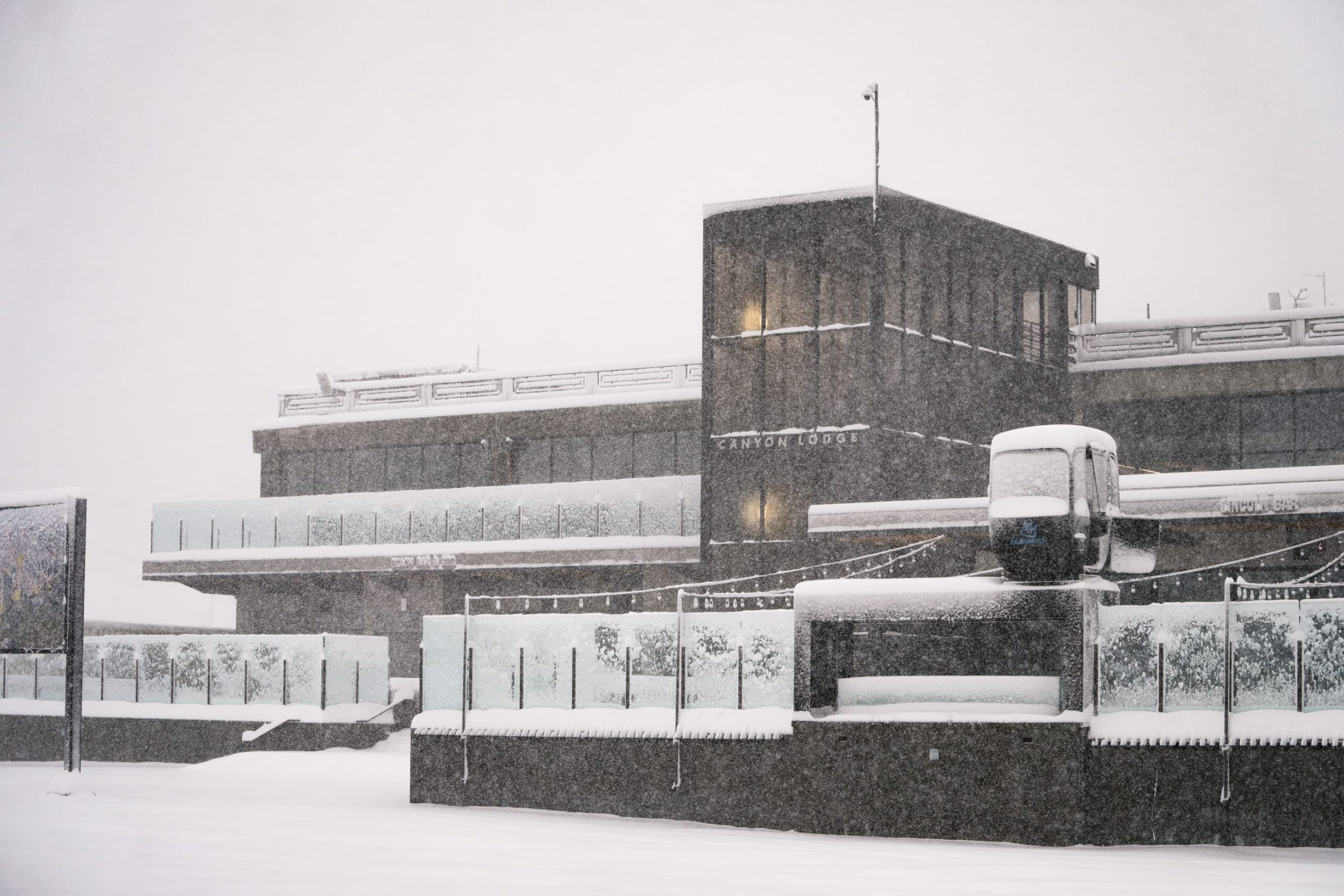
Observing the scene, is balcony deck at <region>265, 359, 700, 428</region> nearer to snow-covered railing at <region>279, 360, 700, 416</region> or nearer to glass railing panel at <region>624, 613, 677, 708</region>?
snow-covered railing at <region>279, 360, 700, 416</region>

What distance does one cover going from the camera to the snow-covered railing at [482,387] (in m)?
43.8

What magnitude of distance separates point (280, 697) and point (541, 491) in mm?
8704

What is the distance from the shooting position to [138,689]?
38.6 meters

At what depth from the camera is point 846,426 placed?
33531 millimetres

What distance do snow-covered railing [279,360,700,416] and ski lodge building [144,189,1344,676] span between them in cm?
10

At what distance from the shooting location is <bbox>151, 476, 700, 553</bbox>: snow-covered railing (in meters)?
39.6

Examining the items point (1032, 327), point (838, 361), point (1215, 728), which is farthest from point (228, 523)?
point (1215, 728)

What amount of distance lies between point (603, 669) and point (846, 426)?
41.2ft

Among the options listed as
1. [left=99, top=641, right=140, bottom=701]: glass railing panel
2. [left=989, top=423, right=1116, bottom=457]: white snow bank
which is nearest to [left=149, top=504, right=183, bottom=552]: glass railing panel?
[left=99, top=641, right=140, bottom=701]: glass railing panel

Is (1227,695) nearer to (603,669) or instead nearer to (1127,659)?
(1127,659)

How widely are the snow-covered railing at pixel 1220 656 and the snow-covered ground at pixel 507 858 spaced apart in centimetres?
168

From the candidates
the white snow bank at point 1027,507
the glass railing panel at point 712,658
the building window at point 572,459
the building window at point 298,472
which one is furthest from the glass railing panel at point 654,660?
the building window at point 298,472

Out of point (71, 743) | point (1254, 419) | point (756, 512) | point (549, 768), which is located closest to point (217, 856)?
point (549, 768)

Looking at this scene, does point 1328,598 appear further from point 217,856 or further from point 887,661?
point 217,856
